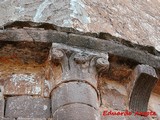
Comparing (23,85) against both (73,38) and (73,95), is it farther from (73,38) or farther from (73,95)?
(73,38)

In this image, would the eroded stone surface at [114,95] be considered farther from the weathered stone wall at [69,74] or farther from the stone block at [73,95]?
the stone block at [73,95]

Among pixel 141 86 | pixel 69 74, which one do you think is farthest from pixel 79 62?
pixel 141 86

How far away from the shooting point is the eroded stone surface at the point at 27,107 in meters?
3.60

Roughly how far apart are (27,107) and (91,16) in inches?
62.1

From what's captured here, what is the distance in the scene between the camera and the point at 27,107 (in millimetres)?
3645

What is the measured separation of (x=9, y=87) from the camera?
3.80m

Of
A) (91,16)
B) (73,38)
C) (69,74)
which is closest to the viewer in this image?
(69,74)

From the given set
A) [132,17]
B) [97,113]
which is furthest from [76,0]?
[97,113]

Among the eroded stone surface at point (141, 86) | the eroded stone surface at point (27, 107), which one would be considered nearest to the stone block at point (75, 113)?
the eroded stone surface at point (27, 107)

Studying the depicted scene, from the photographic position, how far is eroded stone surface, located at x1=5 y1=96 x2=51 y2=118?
360cm

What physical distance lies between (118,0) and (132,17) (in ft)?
1.53

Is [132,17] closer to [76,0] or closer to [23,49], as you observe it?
[76,0]

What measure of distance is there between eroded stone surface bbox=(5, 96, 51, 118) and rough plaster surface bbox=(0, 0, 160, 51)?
3.16 ft

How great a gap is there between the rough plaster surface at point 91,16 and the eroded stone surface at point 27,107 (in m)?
0.96
